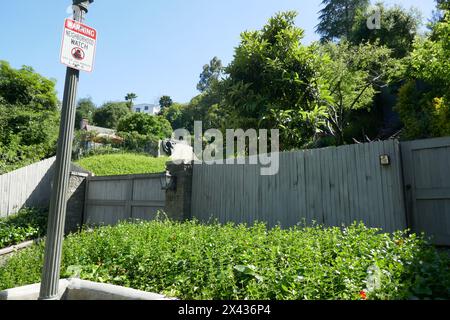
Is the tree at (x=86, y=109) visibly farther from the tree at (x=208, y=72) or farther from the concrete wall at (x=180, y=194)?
the concrete wall at (x=180, y=194)

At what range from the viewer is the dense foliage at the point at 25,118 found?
15072 millimetres

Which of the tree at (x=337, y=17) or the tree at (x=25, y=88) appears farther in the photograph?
the tree at (x=337, y=17)

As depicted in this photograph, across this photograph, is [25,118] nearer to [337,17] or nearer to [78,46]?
[78,46]

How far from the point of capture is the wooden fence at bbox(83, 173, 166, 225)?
28.1 feet

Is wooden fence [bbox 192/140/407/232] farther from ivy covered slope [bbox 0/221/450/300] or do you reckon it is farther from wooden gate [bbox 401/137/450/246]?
ivy covered slope [bbox 0/221/450/300]

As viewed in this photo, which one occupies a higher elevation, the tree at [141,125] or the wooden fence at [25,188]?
the tree at [141,125]

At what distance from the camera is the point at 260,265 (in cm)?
294

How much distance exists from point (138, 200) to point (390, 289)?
7.66m

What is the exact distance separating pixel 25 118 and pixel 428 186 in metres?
17.9

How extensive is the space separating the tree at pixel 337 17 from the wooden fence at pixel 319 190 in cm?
2130

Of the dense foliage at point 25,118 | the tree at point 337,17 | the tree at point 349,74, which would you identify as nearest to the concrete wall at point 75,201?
the dense foliage at point 25,118

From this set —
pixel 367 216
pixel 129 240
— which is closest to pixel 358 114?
pixel 367 216

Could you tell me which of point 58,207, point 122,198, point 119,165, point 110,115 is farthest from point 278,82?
point 110,115

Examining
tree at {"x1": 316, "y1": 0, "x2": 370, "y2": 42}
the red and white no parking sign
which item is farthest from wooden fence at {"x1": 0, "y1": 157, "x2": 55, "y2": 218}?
tree at {"x1": 316, "y1": 0, "x2": 370, "y2": 42}
